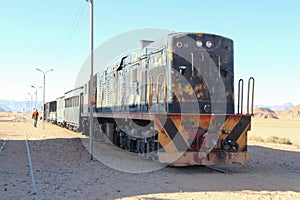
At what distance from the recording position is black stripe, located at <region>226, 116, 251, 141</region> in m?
9.91

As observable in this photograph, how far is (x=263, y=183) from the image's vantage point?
827 cm

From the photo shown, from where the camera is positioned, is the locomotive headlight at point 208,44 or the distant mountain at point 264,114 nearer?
the locomotive headlight at point 208,44

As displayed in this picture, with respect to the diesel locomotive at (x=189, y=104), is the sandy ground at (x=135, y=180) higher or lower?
Result: lower

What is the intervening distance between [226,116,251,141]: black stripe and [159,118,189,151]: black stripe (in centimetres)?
134

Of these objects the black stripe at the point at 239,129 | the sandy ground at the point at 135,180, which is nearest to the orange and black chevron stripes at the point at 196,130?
the black stripe at the point at 239,129

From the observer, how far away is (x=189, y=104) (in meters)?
10.2

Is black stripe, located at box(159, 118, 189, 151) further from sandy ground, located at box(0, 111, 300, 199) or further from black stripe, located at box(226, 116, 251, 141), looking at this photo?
black stripe, located at box(226, 116, 251, 141)

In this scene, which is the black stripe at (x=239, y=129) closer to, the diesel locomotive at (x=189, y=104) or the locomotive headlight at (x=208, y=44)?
the diesel locomotive at (x=189, y=104)

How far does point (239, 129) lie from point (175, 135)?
5.98 ft

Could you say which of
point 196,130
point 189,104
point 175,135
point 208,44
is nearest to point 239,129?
point 196,130

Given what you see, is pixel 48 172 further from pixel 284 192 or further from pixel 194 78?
pixel 284 192

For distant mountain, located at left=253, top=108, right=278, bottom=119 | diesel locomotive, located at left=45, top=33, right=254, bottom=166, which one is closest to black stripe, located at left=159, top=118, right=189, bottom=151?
diesel locomotive, located at left=45, top=33, right=254, bottom=166

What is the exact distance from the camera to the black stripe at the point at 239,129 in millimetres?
9914

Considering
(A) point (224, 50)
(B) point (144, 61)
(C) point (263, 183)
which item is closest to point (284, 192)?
(C) point (263, 183)
